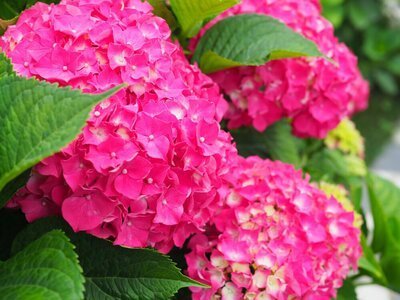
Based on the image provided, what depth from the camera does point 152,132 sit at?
2.44 feet

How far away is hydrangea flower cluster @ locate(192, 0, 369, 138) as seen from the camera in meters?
1.14

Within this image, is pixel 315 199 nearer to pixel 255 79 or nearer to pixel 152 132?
pixel 255 79

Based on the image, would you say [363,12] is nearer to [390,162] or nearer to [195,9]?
[390,162]

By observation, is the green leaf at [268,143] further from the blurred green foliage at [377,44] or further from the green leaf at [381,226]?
the blurred green foliage at [377,44]

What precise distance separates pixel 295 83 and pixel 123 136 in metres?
0.49

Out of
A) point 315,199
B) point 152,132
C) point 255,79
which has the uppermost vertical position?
point 152,132

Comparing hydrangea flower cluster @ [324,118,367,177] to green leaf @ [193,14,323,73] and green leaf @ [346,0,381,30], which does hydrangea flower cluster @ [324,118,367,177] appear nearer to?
green leaf @ [193,14,323,73]

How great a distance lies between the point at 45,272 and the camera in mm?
673

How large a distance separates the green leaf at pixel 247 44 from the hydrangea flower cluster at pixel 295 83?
6 cm

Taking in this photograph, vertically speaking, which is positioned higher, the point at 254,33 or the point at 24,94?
the point at 24,94

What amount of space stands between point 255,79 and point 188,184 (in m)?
0.40

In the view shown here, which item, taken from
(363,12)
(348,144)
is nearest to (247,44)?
(348,144)

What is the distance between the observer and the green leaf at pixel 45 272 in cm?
64

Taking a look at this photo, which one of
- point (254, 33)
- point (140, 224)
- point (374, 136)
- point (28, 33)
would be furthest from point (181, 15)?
point (374, 136)
